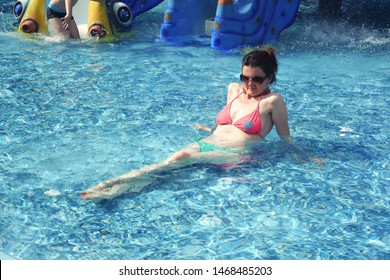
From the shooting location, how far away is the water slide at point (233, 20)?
8516mm

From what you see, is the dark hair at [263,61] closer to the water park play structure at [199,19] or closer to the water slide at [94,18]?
the water park play structure at [199,19]

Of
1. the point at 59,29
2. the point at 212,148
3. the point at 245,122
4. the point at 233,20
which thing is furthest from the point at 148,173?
the point at 59,29

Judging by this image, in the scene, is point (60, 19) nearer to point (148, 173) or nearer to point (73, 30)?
point (73, 30)

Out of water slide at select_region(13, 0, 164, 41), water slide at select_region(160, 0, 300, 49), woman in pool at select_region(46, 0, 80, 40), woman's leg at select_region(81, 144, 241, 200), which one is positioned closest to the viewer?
woman's leg at select_region(81, 144, 241, 200)

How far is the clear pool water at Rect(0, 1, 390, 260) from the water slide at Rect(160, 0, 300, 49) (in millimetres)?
338

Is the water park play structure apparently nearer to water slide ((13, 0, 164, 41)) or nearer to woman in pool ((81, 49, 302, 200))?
water slide ((13, 0, 164, 41))

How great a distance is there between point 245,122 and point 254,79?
33 cm

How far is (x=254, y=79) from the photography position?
15.4ft

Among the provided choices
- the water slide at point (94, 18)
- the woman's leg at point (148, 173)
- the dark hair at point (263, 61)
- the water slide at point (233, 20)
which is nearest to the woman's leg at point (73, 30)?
the water slide at point (94, 18)

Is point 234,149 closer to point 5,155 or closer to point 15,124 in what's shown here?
point 5,155

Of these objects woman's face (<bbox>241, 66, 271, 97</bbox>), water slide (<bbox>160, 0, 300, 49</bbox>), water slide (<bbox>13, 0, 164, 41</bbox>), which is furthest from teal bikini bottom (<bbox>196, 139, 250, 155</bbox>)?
water slide (<bbox>13, 0, 164, 41</bbox>)

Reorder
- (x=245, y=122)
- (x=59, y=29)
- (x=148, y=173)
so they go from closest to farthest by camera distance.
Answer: (x=148, y=173)
(x=245, y=122)
(x=59, y=29)

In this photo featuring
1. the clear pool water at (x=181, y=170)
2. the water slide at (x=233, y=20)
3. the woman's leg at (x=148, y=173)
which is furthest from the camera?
the water slide at (x=233, y=20)

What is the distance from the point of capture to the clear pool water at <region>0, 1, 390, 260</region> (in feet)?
12.8
